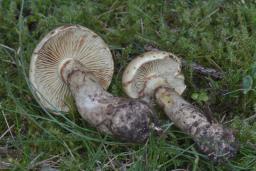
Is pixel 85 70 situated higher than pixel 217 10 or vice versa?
pixel 217 10

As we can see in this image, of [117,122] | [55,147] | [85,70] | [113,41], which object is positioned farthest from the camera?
[113,41]

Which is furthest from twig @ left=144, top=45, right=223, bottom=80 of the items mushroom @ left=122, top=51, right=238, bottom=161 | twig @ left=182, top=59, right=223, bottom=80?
mushroom @ left=122, top=51, right=238, bottom=161

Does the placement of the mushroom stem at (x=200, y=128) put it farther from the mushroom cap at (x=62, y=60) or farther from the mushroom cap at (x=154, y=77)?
the mushroom cap at (x=62, y=60)

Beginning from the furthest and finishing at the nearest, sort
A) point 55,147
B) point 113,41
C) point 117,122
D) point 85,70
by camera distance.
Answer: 1. point 113,41
2. point 85,70
3. point 55,147
4. point 117,122

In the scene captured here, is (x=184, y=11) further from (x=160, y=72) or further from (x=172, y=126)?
(x=172, y=126)

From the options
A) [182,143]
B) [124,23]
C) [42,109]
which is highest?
[124,23]

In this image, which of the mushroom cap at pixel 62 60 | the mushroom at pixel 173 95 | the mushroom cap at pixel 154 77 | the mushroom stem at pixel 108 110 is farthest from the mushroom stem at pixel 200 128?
the mushroom cap at pixel 62 60

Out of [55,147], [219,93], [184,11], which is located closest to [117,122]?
[55,147]
